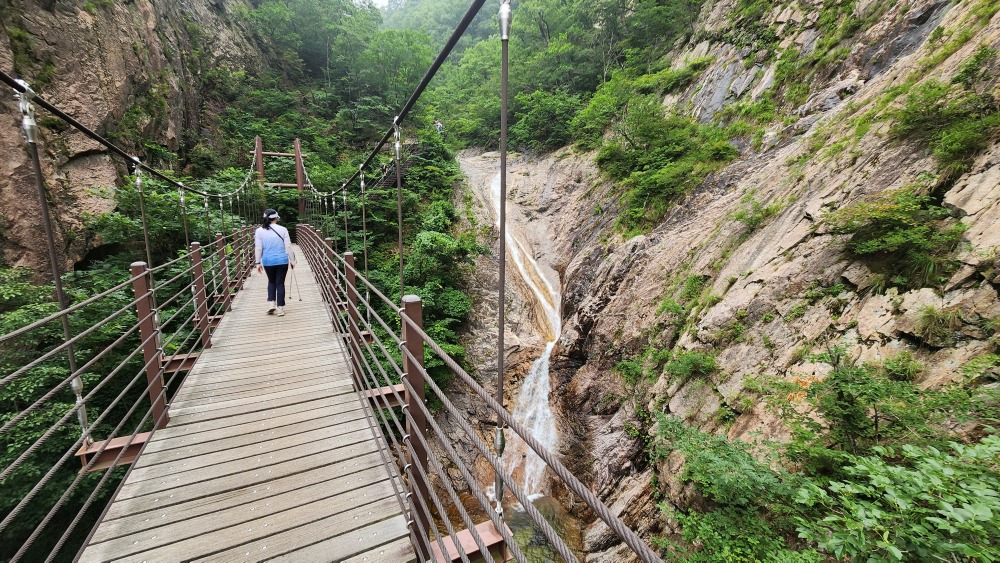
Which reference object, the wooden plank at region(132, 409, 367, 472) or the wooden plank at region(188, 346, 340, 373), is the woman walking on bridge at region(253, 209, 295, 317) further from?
the wooden plank at region(132, 409, 367, 472)

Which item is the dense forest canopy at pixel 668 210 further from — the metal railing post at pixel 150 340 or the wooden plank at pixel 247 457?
the wooden plank at pixel 247 457

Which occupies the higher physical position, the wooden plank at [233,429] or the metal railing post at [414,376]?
the metal railing post at [414,376]

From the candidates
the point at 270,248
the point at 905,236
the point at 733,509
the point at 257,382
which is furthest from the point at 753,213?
the point at 270,248

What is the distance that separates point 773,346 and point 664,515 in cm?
206

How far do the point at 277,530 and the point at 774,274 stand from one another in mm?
5106

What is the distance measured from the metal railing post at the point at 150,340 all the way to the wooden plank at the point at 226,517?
0.86 m

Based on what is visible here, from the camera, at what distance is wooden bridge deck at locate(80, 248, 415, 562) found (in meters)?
1.72

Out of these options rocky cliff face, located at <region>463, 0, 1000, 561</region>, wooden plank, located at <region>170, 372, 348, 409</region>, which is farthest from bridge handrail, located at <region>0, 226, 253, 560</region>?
rocky cliff face, located at <region>463, 0, 1000, 561</region>

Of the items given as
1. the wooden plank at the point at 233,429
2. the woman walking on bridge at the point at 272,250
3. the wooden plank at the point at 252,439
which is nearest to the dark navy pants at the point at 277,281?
the woman walking on bridge at the point at 272,250

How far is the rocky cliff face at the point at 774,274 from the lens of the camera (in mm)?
2969

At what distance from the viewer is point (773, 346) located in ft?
12.1

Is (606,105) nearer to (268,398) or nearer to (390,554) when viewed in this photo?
(268,398)

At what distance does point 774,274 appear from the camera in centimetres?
414

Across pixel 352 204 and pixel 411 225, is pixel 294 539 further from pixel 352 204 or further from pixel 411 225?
pixel 352 204
